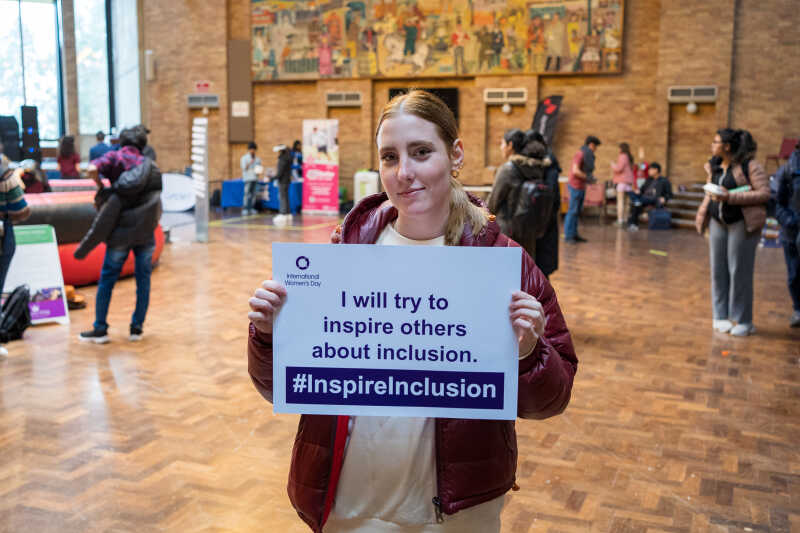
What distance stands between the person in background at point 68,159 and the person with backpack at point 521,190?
10.5 metres

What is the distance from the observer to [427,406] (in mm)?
1567

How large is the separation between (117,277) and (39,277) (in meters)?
1.49

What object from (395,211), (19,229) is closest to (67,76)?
(19,229)

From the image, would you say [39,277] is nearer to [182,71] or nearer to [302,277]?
[302,277]

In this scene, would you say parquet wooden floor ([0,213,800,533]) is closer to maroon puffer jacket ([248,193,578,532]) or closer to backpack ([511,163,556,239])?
backpack ([511,163,556,239])

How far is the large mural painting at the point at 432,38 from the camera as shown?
1956cm

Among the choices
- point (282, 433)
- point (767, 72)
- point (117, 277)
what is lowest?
point (282, 433)

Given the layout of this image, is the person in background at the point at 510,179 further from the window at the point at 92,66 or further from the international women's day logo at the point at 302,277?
the window at the point at 92,66

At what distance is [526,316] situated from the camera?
4.85 feet

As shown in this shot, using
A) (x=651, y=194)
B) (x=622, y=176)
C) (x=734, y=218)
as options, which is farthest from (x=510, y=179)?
(x=651, y=194)

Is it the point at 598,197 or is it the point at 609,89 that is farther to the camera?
the point at 609,89

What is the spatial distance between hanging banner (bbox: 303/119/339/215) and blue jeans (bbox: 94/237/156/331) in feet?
43.0

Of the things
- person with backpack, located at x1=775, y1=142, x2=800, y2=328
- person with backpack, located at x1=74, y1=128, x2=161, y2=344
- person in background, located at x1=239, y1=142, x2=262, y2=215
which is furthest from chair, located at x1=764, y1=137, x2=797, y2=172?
person with backpack, located at x1=74, y1=128, x2=161, y2=344

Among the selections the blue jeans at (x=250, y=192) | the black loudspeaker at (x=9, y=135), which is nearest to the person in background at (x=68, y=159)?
the black loudspeaker at (x=9, y=135)
